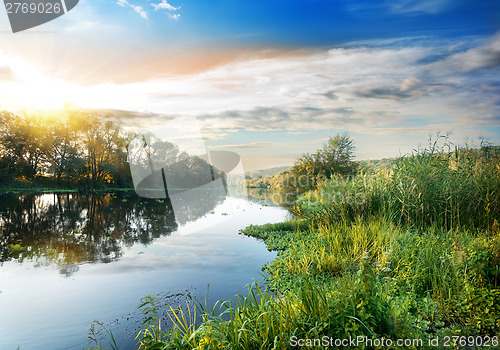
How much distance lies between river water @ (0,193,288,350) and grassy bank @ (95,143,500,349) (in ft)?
2.31

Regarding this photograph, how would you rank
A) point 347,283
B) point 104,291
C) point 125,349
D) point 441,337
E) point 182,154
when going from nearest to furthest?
point 441,337, point 347,283, point 125,349, point 104,291, point 182,154

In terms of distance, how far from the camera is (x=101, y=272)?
6.06 m

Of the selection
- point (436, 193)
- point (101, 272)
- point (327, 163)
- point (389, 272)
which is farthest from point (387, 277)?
point (327, 163)

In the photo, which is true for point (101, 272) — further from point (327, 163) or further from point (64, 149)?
point (64, 149)

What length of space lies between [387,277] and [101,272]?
6010 mm

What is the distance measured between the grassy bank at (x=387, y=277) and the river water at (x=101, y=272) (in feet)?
2.31

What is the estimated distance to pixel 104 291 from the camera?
5.03 meters

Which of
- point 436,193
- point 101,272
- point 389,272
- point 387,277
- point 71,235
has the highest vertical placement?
point 436,193

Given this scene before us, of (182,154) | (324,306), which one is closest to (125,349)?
(324,306)

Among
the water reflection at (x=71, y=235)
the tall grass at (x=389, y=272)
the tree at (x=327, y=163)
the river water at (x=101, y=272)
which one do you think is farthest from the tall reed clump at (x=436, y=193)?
the tree at (x=327, y=163)

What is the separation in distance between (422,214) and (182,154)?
32.8 meters

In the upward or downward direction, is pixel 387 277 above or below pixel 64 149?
below

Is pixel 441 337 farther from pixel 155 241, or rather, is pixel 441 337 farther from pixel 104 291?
pixel 155 241

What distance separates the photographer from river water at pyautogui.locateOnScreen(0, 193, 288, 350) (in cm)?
388
